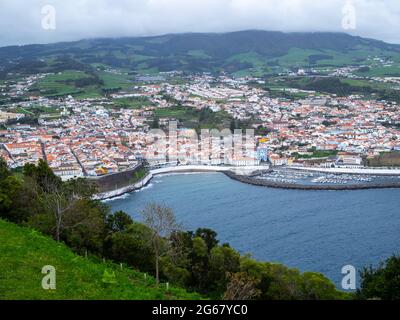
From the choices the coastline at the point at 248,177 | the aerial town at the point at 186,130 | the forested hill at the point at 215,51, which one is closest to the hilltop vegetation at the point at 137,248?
the coastline at the point at 248,177

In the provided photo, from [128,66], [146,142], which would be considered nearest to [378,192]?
[146,142]

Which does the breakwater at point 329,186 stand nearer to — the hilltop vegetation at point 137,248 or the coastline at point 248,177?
the coastline at point 248,177

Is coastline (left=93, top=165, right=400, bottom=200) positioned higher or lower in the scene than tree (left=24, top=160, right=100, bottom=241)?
lower

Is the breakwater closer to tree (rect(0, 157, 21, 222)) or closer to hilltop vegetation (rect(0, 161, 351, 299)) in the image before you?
hilltop vegetation (rect(0, 161, 351, 299))

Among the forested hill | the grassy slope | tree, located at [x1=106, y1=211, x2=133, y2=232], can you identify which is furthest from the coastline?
the forested hill

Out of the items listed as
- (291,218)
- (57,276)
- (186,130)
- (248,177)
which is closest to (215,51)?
(186,130)
